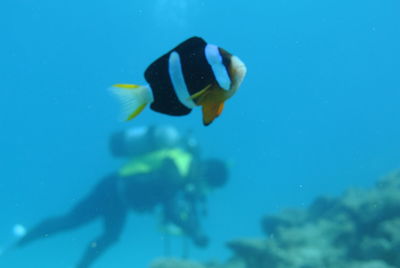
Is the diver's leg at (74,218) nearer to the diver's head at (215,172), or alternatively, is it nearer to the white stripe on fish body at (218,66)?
the diver's head at (215,172)

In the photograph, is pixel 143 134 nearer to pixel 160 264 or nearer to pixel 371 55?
pixel 160 264

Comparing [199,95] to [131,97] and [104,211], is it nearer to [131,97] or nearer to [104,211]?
[131,97]

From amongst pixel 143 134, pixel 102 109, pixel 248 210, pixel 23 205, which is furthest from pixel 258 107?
pixel 143 134

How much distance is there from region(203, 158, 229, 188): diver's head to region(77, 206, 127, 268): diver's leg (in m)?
2.10

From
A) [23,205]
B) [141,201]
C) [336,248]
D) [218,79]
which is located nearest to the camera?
[218,79]

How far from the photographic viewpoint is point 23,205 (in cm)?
6825

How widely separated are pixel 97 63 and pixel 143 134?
302 feet

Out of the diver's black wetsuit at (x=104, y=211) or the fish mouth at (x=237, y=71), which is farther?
the diver's black wetsuit at (x=104, y=211)

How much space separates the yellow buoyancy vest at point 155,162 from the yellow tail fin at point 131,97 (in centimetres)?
647

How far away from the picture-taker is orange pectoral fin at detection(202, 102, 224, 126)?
3.90ft

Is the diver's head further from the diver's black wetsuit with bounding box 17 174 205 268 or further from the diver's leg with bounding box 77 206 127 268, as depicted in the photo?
the diver's leg with bounding box 77 206 127 268

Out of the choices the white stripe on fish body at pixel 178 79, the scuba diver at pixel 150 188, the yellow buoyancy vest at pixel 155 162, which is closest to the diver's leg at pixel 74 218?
the scuba diver at pixel 150 188

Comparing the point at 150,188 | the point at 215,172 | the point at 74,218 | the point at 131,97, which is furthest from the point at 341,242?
the point at 131,97

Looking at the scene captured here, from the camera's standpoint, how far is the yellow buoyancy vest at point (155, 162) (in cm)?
789
